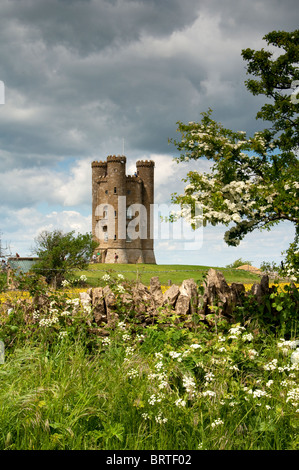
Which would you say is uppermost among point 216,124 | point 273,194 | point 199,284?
point 216,124

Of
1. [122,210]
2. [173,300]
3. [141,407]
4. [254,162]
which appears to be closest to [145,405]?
[141,407]

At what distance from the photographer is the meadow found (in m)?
3.30

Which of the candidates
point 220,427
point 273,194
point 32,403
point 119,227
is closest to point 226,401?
point 220,427

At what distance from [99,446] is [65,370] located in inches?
49.9

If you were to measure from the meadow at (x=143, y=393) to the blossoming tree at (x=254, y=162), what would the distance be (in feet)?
11.6

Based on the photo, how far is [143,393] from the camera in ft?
12.3

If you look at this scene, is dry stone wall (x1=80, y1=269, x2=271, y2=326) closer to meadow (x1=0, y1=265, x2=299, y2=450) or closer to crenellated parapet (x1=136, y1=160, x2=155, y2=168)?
meadow (x1=0, y1=265, x2=299, y2=450)

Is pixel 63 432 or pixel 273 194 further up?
pixel 273 194

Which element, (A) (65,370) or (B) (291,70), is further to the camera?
(B) (291,70)

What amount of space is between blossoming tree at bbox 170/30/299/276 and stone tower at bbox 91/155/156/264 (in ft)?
126

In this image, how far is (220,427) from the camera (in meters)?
3.44

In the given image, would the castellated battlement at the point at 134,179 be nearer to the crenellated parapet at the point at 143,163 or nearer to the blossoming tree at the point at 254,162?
the crenellated parapet at the point at 143,163

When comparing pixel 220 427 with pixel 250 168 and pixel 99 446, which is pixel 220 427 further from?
pixel 250 168

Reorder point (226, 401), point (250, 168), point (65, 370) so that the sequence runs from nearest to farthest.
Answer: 1. point (226, 401)
2. point (65, 370)
3. point (250, 168)
